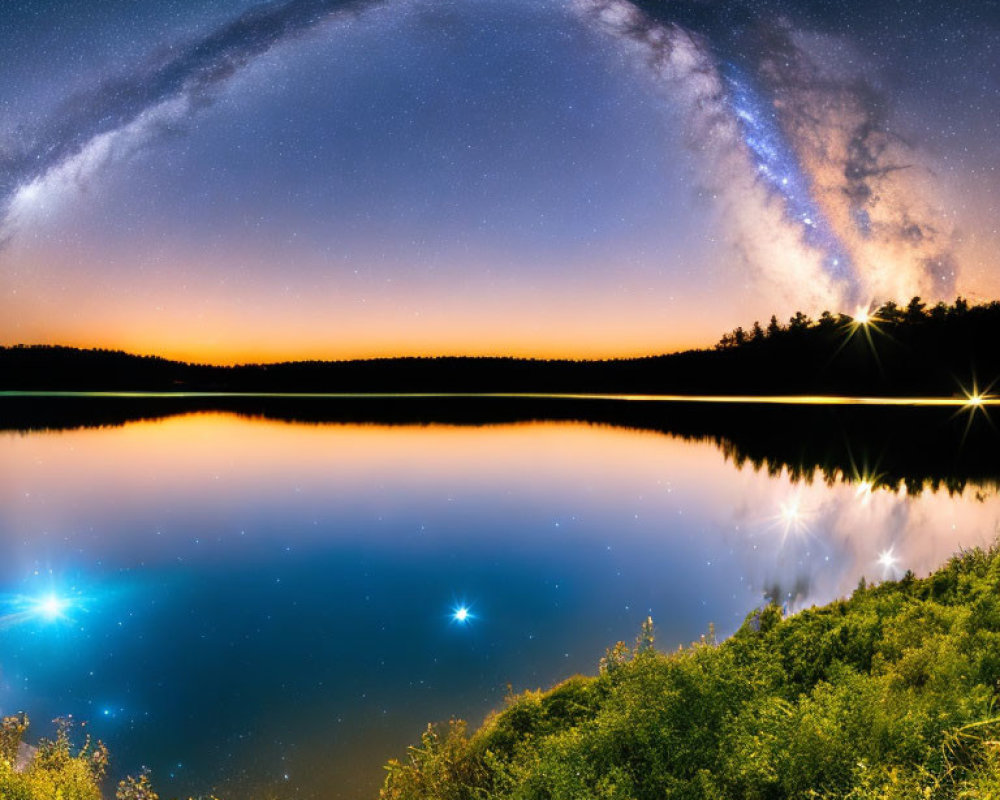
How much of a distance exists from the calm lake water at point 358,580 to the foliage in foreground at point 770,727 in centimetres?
253

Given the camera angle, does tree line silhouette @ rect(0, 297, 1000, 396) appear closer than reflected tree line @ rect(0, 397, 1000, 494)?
No

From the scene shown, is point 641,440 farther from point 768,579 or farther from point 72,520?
point 72,520

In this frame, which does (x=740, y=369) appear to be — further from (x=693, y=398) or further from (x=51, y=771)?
(x=51, y=771)

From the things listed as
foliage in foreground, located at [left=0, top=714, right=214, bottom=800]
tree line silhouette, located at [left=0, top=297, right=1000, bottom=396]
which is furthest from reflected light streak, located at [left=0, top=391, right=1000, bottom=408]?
foliage in foreground, located at [left=0, top=714, right=214, bottom=800]

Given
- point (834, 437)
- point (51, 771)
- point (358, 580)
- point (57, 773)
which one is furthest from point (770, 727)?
point (834, 437)

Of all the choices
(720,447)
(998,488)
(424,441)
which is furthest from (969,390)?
(424,441)

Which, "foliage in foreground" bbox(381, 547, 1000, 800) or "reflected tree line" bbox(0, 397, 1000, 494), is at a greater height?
"foliage in foreground" bbox(381, 547, 1000, 800)

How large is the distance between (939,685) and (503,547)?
653 inches

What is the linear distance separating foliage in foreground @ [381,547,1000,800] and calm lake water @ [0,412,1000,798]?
8.29 ft

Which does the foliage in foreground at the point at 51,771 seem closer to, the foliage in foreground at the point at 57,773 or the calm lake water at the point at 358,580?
the foliage in foreground at the point at 57,773

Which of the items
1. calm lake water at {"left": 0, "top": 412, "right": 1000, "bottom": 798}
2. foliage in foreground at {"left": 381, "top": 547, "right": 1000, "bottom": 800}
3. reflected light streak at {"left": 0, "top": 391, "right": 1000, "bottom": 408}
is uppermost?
foliage in foreground at {"left": 381, "top": 547, "right": 1000, "bottom": 800}

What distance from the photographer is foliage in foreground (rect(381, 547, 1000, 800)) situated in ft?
15.4

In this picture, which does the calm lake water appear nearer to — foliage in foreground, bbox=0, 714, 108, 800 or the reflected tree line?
foliage in foreground, bbox=0, 714, 108, 800

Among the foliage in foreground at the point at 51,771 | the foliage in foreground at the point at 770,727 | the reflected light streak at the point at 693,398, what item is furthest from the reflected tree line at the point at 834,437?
the foliage in foreground at the point at 51,771
